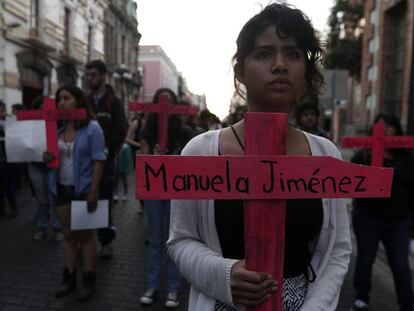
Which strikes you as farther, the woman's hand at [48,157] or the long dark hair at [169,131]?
the long dark hair at [169,131]

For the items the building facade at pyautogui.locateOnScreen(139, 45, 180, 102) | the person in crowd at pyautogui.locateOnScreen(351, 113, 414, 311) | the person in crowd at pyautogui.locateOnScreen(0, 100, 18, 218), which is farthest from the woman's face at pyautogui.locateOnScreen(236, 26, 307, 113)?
the building facade at pyautogui.locateOnScreen(139, 45, 180, 102)

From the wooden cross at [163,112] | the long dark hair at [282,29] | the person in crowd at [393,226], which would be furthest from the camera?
the wooden cross at [163,112]

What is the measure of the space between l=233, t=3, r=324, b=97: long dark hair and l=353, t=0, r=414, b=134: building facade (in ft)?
40.8

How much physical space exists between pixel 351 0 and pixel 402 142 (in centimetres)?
2501

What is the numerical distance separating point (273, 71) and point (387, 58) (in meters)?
15.3

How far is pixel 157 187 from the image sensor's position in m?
1.12

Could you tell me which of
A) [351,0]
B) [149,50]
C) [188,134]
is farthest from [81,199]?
[149,50]

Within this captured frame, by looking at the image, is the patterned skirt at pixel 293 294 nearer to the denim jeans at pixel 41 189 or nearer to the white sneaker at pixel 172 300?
the white sneaker at pixel 172 300

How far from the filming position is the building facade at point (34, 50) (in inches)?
480

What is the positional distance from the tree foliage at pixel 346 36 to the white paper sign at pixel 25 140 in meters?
22.9

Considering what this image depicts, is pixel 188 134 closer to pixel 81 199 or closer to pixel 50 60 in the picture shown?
pixel 81 199

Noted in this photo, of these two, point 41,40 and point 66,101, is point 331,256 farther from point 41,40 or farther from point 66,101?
point 41,40

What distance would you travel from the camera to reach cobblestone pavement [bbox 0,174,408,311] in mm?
3773

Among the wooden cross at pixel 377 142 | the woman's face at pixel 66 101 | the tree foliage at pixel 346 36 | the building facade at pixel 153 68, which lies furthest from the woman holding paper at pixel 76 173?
the building facade at pixel 153 68
